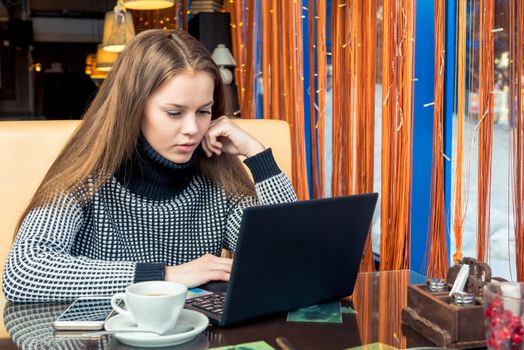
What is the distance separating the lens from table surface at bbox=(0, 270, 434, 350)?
3.05ft

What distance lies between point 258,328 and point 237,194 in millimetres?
728

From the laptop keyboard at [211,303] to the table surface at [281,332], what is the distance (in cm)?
6

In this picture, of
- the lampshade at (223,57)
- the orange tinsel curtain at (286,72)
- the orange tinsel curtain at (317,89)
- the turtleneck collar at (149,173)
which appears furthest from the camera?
the lampshade at (223,57)

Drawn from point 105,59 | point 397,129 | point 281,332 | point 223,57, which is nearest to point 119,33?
point 105,59

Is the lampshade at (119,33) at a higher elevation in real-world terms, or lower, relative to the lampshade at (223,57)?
higher

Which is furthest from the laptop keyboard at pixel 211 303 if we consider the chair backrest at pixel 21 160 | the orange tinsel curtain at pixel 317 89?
the orange tinsel curtain at pixel 317 89

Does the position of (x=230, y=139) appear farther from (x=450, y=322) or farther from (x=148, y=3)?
(x=148, y=3)

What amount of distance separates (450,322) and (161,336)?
0.39 m

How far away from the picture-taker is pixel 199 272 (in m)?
1.25

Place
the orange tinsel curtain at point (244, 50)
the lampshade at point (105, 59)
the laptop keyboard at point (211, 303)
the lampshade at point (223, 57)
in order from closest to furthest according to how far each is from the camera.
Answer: the laptop keyboard at point (211, 303) < the orange tinsel curtain at point (244, 50) < the lampshade at point (223, 57) < the lampshade at point (105, 59)

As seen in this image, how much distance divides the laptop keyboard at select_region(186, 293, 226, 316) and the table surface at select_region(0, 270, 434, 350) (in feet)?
0.19

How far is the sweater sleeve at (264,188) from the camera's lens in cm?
162

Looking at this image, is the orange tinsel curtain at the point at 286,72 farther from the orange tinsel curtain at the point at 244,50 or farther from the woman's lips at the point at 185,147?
the woman's lips at the point at 185,147

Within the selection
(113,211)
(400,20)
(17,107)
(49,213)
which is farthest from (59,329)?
(17,107)
